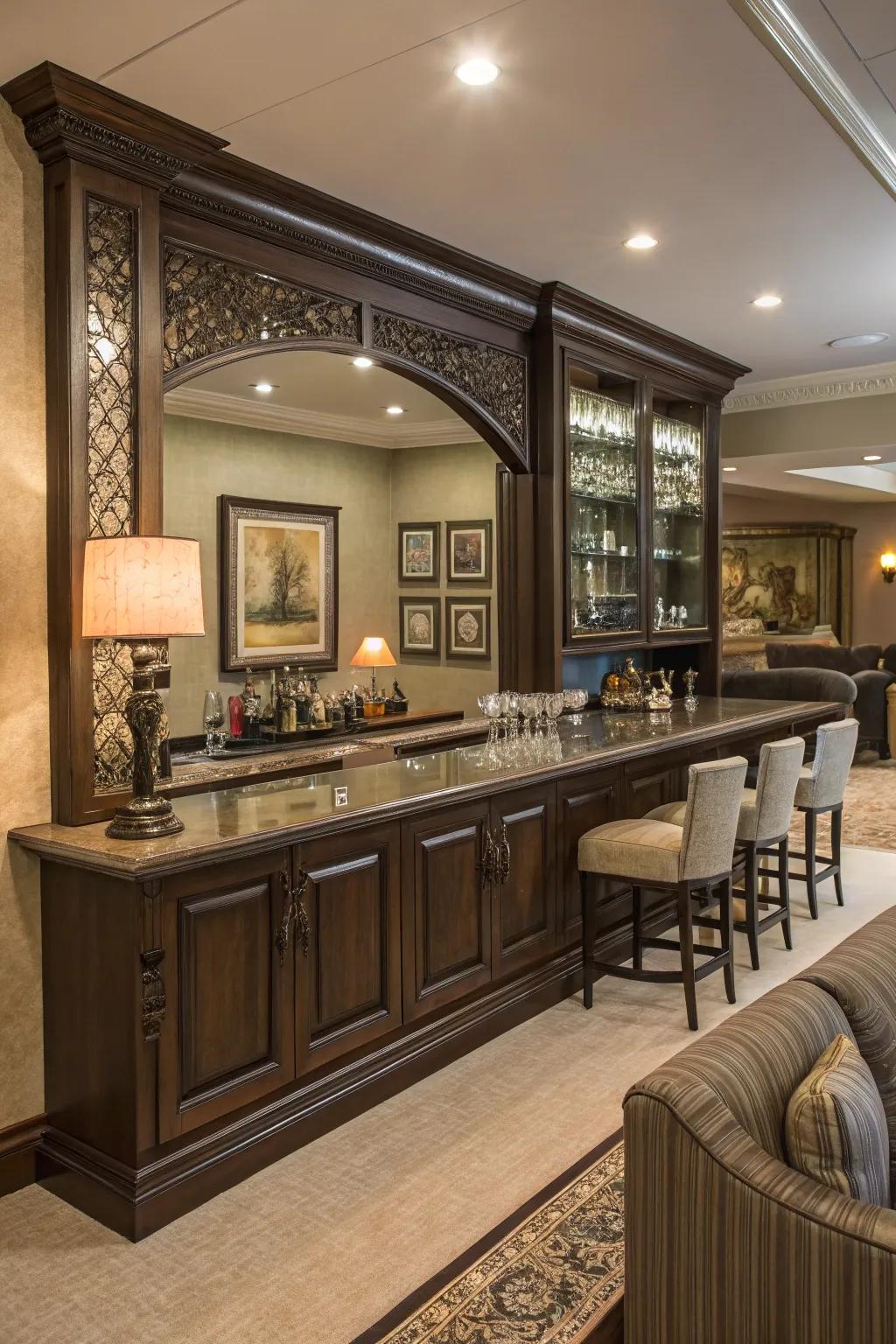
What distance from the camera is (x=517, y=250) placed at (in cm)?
401

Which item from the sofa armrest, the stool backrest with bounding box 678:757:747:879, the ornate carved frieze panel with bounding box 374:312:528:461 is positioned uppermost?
the ornate carved frieze panel with bounding box 374:312:528:461

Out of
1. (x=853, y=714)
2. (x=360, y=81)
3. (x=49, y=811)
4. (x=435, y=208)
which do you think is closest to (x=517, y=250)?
(x=435, y=208)

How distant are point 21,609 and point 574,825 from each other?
2195 mm

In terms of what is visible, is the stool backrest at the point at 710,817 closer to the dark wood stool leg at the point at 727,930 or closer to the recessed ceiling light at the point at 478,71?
the dark wood stool leg at the point at 727,930

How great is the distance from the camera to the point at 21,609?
271 cm

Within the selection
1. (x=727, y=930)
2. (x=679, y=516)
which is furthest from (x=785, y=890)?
(x=679, y=516)

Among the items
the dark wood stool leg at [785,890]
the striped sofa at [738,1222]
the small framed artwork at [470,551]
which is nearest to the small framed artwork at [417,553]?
the small framed artwork at [470,551]

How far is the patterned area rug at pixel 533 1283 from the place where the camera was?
215cm

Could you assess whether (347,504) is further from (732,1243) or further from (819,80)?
(732,1243)

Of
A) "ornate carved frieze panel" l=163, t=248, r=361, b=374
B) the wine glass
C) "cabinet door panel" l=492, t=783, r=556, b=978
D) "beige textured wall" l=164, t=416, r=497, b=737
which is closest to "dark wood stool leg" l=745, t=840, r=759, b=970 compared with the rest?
"cabinet door panel" l=492, t=783, r=556, b=978

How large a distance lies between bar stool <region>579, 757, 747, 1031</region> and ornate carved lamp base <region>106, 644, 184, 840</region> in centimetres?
176

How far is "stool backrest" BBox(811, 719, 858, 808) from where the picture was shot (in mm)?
4828

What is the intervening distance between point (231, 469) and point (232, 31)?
462 centimetres

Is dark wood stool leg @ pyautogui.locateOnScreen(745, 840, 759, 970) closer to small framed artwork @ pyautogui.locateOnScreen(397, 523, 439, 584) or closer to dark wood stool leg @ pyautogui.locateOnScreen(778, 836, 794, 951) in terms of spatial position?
dark wood stool leg @ pyautogui.locateOnScreen(778, 836, 794, 951)
